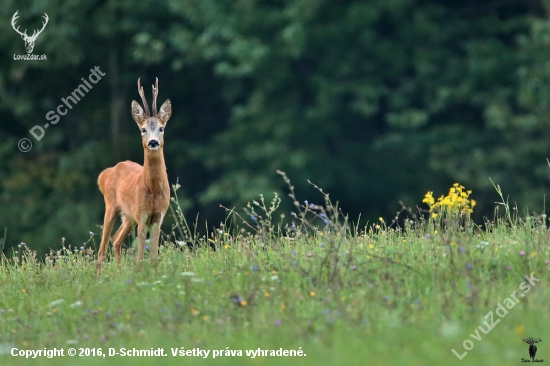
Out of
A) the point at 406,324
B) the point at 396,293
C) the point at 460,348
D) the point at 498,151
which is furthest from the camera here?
the point at 498,151

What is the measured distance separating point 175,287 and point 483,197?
13.8m

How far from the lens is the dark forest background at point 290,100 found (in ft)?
63.2

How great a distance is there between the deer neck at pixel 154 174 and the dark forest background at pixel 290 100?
9968 millimetres

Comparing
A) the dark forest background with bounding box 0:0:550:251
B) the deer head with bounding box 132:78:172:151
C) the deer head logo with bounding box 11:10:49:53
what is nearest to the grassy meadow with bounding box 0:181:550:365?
the deer head with bounding box 132:78:172:151

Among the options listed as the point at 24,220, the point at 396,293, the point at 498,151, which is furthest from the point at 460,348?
the point at 24,220

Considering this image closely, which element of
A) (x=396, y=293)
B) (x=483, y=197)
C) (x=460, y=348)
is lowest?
(x=460, y=348)

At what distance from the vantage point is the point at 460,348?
18.0 feet

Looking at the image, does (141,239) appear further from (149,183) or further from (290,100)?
(290,100)

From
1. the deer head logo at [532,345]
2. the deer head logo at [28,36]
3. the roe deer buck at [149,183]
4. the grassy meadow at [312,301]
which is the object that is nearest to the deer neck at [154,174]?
→ the roe deer buck at [149,183]

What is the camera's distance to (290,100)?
20.6 m

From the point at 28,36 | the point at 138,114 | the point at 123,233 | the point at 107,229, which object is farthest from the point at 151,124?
the point at 28,36

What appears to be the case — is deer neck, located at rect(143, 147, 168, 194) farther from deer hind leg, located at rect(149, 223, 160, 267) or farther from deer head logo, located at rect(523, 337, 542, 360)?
deer head logo, located at rect(523, 337, 542, 360)

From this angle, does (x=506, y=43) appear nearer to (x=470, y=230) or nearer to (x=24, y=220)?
A: (x=24, y=220)

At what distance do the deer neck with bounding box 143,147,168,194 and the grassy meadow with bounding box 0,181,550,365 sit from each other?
0.74m
